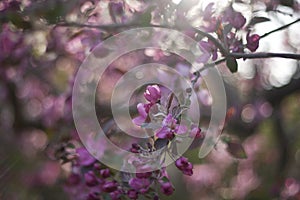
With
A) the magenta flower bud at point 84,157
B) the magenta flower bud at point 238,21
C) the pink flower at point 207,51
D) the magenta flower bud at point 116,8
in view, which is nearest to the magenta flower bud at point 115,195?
the magenta flower bud at point 84,157

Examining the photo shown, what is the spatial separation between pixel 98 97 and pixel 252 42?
40.3 inches

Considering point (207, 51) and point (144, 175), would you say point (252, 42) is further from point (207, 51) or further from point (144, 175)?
point (144, 175)

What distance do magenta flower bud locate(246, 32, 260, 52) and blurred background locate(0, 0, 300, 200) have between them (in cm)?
13

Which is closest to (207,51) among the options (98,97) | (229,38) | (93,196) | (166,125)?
(229,38)

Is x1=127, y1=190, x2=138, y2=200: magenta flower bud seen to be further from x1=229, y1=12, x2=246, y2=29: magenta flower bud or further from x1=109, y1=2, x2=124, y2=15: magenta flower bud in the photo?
x1=109, y1=2, x2=124, y2=15: magenta flower bud

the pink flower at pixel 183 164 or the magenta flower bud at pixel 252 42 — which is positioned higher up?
the magenta flower bud at pixel 252 42

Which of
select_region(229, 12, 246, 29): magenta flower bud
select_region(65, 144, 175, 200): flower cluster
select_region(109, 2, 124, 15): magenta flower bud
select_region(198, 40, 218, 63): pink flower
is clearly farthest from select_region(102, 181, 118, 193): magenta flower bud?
select_region(109, 2, 124, 15): magenta flower bud

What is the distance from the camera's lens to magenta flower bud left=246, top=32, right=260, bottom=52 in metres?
1.59

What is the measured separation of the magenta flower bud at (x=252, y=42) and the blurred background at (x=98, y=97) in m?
0.13

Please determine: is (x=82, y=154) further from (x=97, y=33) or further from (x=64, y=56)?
(x=64, y=56)

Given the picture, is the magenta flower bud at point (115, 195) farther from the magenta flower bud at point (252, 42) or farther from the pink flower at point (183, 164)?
the magenta flower bud at point (252, 42)

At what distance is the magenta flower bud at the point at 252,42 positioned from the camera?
Answer: 5.22 ft

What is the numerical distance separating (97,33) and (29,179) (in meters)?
1.39

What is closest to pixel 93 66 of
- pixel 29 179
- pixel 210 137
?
pixel 210 137
